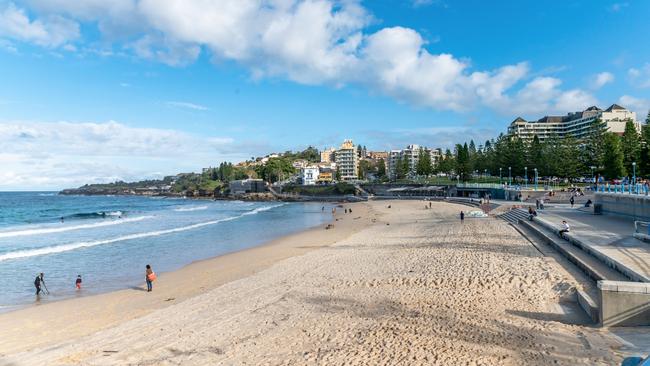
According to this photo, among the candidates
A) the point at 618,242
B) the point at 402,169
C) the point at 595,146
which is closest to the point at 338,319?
the point at 618,242

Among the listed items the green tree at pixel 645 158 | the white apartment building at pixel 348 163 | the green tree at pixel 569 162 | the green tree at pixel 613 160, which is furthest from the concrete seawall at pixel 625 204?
the white apartment building at pixel 348 163

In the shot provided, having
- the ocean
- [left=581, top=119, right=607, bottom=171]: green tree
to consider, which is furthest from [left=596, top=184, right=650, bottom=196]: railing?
[left=581, top=119, right=607, bottom=171]: green tree

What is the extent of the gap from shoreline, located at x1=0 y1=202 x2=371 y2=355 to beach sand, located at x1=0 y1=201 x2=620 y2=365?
60mm

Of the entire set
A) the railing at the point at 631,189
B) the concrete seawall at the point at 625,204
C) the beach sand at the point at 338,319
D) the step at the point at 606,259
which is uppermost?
the railing at the point at 631,189

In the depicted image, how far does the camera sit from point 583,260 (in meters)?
A: 12.5

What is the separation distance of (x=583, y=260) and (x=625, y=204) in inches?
528

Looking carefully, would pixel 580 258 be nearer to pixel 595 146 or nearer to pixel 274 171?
pixel 595 146

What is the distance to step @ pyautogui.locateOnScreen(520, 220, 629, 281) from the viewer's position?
412 inches

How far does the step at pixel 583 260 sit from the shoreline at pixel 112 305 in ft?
38.3

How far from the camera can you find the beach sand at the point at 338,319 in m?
7.50

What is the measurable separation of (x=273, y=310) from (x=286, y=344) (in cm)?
257

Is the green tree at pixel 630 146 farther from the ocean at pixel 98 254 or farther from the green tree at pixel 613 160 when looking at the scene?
the ocean at pixel 98 254

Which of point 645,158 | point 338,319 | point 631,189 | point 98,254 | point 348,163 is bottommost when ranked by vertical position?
point 98,254

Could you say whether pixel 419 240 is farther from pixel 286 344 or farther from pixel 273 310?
pixel 286 344
